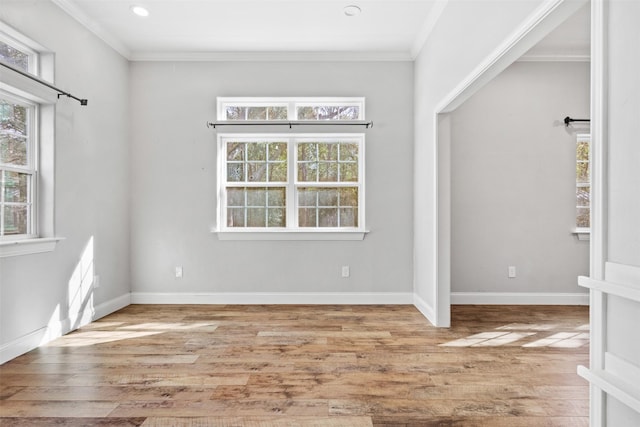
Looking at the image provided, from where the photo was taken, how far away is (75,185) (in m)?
3.29

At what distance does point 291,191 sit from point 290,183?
0.31ft

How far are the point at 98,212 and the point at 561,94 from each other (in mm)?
5259

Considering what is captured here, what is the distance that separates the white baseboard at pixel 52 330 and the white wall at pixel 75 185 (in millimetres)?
10

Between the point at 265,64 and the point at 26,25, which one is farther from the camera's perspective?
the point at 265,64

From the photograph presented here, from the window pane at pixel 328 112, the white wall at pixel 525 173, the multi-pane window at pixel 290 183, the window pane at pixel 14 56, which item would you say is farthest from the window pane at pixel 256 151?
the white wall at pixel 525 173

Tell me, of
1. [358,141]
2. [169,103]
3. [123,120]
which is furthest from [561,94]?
[123,120]

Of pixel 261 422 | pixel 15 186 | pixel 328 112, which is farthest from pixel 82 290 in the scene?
pixel 328 112

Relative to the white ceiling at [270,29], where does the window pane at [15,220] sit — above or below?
below

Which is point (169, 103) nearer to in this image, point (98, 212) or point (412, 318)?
point (98, 212)

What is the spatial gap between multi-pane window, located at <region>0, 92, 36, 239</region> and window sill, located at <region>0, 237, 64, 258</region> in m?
0.16

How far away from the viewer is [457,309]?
3.96 m

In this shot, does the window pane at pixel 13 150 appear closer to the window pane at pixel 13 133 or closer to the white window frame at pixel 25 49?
the window pane at pixel 13 133

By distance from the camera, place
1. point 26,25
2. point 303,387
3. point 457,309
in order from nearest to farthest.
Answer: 1. point 303,387
2. point 26,25
3. point 457,309

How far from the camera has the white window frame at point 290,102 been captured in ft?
13.7
